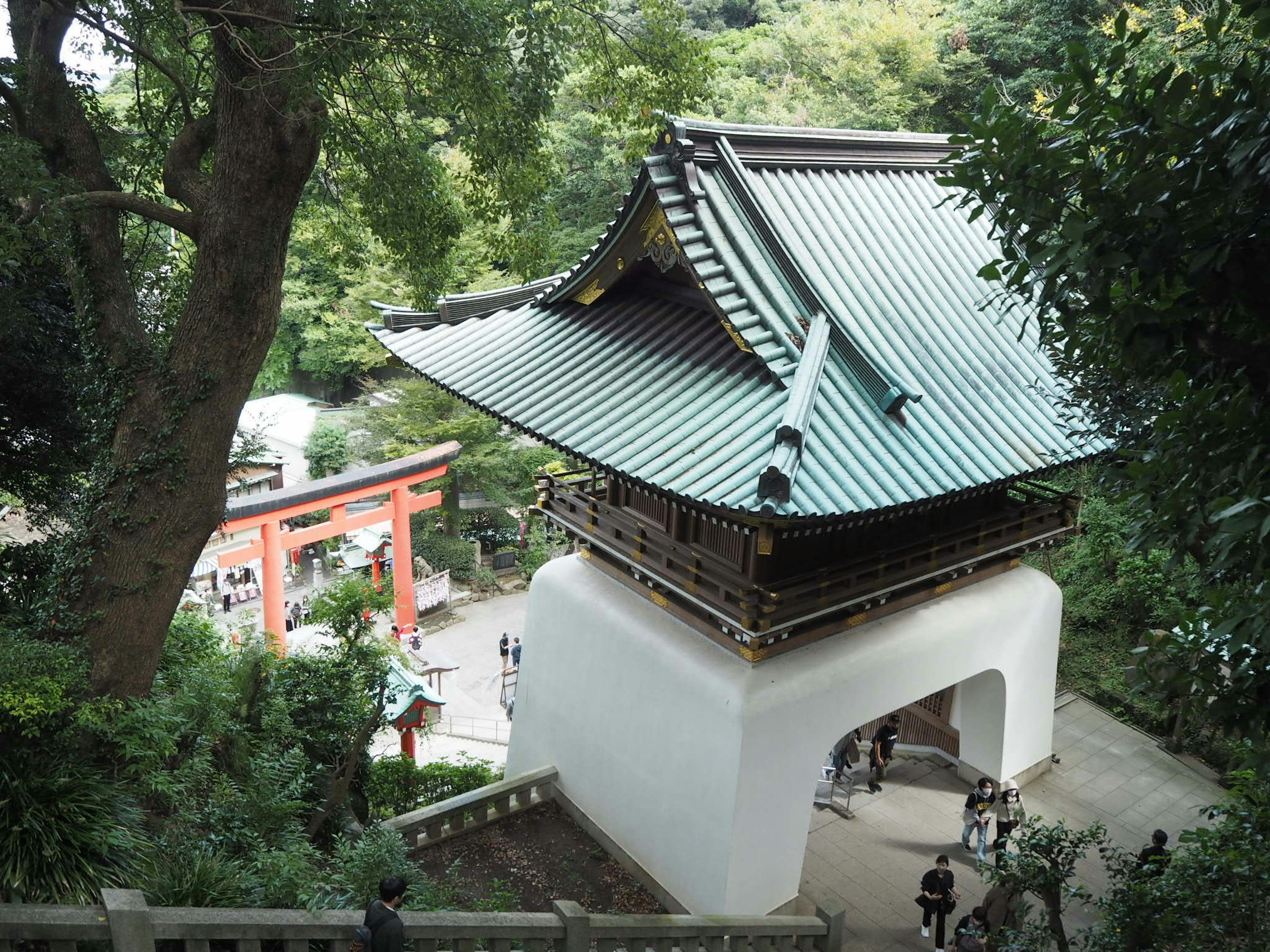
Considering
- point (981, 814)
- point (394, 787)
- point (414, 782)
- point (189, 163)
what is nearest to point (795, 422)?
point (189, 163)

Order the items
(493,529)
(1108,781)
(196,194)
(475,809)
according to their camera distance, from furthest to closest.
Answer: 1. (493,529)
2. (1108,781)
3. (475,809)
4. (196,194)

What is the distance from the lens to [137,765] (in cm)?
819

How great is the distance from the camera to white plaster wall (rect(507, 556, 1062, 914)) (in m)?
10.4

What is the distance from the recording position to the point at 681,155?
9750 mm

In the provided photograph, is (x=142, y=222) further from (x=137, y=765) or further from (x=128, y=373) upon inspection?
(x=137, y=765)

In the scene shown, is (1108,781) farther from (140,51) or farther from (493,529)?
(493,529)

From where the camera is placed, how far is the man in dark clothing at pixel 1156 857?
28.3ft

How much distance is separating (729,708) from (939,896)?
3400 mm

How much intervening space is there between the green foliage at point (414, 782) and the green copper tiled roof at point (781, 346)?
640 cm

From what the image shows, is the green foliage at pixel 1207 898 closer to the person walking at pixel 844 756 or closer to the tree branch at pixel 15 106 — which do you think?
the person walking at pixel 844 756

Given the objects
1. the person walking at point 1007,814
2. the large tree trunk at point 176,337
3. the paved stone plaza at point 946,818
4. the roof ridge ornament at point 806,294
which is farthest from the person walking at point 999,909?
→ the large tree trunk at point 176,337

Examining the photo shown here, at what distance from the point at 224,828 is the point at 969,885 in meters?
9.06

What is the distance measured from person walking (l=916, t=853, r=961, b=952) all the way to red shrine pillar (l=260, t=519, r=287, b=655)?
16289mm

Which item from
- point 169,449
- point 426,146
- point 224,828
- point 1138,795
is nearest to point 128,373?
point 169,449
